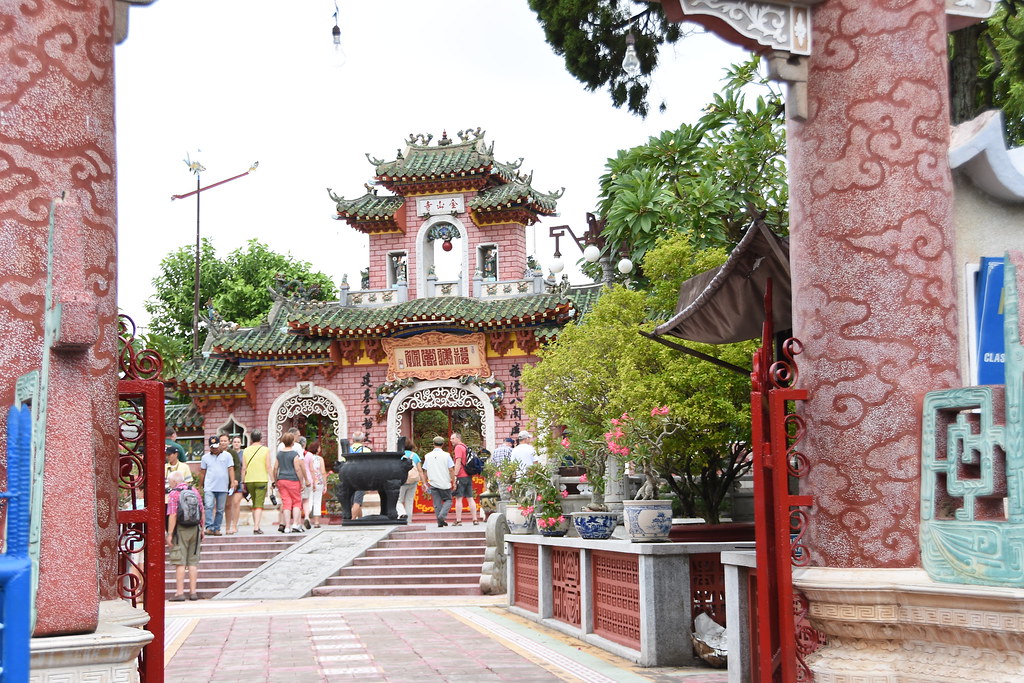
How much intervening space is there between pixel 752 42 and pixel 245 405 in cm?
2135

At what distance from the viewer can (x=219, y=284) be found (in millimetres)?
40188

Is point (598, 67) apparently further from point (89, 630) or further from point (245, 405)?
point (245, 405)

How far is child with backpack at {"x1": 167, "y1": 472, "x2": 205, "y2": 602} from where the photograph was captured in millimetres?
11930

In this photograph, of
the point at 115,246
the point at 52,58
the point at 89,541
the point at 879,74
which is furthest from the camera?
the point at 879,74

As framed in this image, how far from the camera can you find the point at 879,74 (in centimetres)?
502

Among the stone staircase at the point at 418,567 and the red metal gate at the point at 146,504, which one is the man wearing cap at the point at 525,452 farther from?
the red metal gate at the point at 146,504

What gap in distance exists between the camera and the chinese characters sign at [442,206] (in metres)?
24.7

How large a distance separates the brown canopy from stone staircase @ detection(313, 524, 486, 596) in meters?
7.19

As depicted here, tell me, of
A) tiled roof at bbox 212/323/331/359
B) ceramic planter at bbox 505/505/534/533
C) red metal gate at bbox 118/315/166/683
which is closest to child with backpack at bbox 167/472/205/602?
ceramic planter at bbox 505/505/534/533

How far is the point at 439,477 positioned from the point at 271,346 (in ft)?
30.1

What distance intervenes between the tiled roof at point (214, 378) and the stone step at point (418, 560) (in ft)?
35.4

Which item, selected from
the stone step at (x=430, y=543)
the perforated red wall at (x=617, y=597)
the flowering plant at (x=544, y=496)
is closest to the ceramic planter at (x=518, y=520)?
the flowering plant at (x=544, y=496)

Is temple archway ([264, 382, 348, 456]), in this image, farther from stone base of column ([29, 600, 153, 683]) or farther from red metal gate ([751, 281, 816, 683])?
stone base of column ([29, 600, 153, 683])

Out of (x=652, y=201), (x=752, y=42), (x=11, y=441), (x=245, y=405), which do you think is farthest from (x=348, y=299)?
(x=11, y=441)
